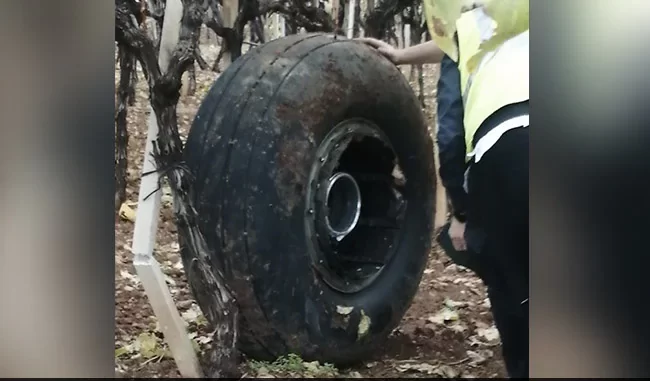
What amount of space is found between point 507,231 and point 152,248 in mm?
1000

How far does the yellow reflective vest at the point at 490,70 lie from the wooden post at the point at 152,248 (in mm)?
822

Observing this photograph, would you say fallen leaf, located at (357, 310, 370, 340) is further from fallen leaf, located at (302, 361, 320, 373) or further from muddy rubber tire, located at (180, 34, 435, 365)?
fallen leaf, located at (302, 361, 320, 373)

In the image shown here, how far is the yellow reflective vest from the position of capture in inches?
73.0

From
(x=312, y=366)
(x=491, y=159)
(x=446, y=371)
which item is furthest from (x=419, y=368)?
(x=491, y=159)

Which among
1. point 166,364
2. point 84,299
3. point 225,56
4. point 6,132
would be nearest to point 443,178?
point 225,56

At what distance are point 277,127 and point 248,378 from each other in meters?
0.71

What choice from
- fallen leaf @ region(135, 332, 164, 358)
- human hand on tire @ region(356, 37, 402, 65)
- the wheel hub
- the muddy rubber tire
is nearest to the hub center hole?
the wheel hub

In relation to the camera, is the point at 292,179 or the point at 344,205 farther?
the point at 344,205

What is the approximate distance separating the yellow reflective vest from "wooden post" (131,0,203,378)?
822mm

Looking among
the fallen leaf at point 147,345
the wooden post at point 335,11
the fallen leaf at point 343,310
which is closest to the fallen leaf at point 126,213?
the fallen leaf at point 147,345

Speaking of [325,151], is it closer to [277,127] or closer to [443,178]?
[277,127]

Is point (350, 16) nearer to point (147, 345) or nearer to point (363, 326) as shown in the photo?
point (363, 326)

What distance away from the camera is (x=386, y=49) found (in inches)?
75.0

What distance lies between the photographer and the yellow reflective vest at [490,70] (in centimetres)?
185
